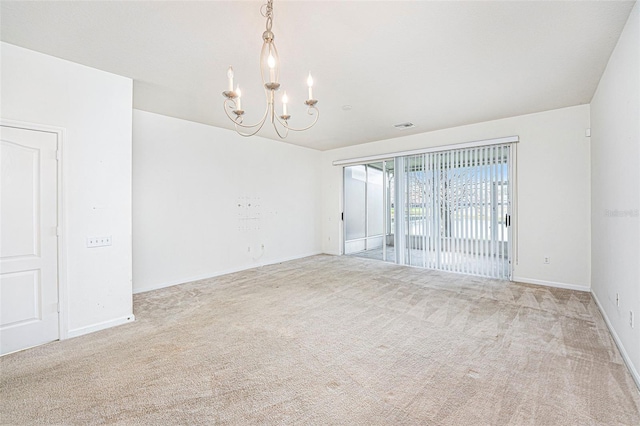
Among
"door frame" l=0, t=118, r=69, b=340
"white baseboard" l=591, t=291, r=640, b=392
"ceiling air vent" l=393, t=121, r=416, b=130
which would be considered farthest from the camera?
"ceiling air vent" l=393, t=121, r=416, b=130

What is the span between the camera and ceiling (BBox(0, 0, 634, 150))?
2162 millimetres

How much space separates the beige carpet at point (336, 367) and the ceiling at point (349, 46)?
9.05ft

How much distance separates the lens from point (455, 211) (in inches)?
208

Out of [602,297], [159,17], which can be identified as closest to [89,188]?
[159,17]

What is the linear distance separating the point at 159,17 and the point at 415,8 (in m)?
1.98

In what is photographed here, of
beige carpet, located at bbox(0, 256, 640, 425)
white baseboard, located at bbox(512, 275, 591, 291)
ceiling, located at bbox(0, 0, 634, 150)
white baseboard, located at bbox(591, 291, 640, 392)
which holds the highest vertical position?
ceiling, located at bbox(0, 0, 634, 150)

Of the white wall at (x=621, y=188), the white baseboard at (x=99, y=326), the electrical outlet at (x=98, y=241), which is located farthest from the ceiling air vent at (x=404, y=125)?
the white baseboard at (x=99, y=326)

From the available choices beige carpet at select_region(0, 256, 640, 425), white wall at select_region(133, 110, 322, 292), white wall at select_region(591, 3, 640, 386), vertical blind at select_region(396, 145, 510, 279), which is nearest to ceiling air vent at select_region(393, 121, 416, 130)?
vertical blind at select_region(396, 145, 510, 279)

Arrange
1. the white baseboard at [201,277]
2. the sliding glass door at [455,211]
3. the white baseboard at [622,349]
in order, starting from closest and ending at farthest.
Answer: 1. the white baseboard at [622,349]
2. the white baseboard at [201,277]
3. the sliding glass door at [455,211]

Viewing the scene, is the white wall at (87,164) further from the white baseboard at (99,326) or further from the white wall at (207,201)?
the white wall at (207,201)

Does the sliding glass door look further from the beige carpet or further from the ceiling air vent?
the beige carpet

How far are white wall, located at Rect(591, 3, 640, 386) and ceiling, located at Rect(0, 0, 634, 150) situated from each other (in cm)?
28

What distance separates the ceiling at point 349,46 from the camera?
2.16 metres

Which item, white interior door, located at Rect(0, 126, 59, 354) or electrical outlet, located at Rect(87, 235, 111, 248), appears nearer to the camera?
white interior door, located at Rect(0, 126, 59, 354)
